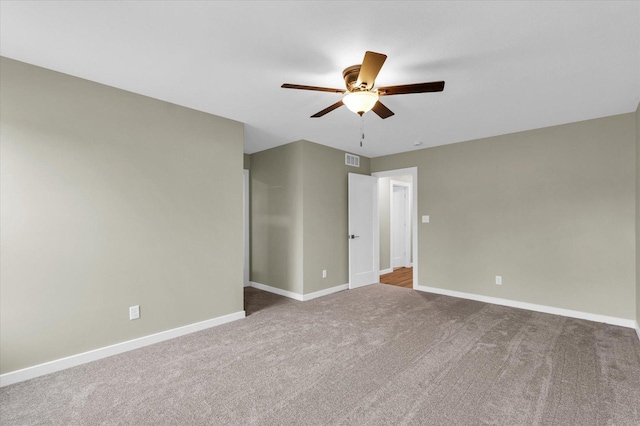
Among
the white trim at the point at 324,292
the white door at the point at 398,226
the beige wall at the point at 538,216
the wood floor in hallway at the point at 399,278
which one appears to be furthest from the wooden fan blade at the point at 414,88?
the white door at the point at 398,226

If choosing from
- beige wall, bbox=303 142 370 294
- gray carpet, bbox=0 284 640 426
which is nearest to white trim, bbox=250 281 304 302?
beige wall, bbox=303 142 370 294

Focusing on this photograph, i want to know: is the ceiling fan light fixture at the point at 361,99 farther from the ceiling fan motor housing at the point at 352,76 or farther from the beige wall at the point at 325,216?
the beige wall at the point at 325,216

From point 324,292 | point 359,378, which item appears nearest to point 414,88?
point 359,378

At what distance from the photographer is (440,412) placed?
194 centimetres

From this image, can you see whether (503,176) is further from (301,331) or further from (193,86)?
(193,86)

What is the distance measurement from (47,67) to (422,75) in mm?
3112

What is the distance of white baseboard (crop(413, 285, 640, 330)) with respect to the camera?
11.5 feet

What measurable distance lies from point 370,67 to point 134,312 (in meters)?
3.03

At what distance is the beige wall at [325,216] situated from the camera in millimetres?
4680

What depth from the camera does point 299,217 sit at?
464cm

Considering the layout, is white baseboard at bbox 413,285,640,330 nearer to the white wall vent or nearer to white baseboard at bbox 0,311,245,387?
the white wall vent

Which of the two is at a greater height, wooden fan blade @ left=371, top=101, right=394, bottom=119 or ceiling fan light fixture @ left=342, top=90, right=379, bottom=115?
wooden fan blade @ left=371, top=101, right=394, bottom=119

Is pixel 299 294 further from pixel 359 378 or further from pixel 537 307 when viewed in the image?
pixel 537 307

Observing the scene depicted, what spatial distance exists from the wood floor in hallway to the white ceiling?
349cm
